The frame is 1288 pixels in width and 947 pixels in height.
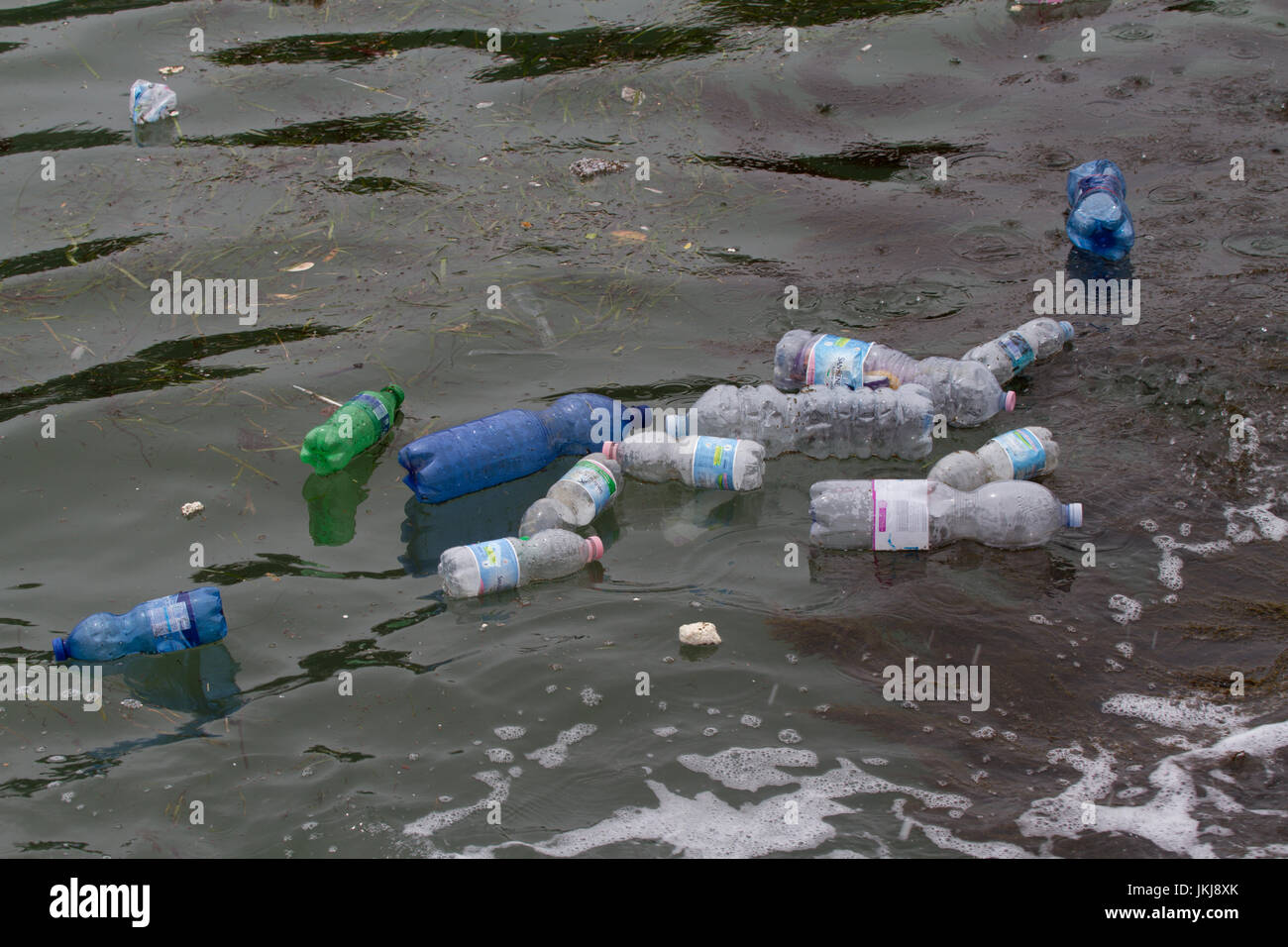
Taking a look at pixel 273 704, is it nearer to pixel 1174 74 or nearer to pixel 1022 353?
pixel 1022 353

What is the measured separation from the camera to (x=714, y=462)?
5.51 meters

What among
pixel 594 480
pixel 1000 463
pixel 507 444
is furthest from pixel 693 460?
pixel 1000 463

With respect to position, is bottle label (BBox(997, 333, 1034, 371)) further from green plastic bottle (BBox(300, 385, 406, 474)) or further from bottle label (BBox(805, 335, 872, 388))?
green plastic bottle (BBox(300, 385, 406, 474))

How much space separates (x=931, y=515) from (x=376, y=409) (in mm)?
2685

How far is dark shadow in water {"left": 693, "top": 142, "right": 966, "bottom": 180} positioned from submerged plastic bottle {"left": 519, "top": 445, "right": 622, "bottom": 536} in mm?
3364

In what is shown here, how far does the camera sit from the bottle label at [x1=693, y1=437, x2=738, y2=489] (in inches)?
216

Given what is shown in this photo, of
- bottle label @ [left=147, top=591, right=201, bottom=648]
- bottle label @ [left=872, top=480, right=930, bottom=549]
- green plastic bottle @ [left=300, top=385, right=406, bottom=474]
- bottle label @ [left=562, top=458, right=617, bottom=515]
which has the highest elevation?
green plastic bottle @ [left=300, top=385, right=406, bottom=474]

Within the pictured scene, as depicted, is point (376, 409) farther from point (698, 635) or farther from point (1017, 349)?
point (1017, 349)

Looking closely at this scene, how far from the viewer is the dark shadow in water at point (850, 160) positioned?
798 centimetres

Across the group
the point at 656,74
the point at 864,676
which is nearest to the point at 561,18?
the point at 656,74

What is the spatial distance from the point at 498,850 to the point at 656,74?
6.48m

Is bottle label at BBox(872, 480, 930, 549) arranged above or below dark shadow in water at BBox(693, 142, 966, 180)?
below

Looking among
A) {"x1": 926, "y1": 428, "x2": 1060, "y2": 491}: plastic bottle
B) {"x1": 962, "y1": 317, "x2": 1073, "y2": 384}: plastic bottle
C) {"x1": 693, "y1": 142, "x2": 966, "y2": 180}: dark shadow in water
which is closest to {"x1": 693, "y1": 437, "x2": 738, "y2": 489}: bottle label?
{"x1": 926, "y1": 428, "x2": 1060, "y2": 491}: plastic bottle

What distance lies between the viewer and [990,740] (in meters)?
4.32
